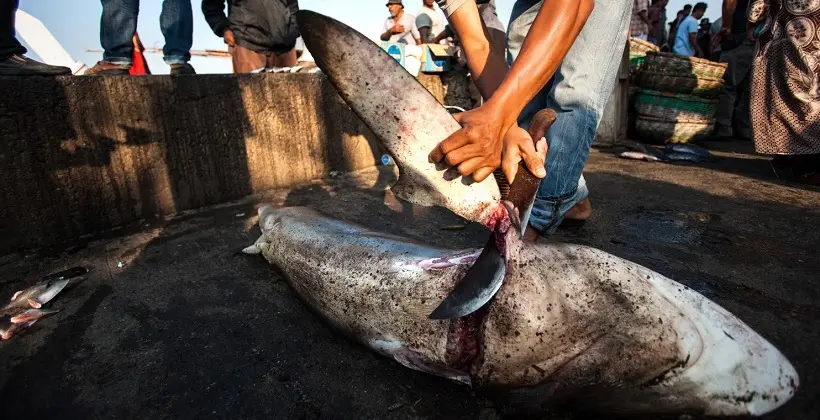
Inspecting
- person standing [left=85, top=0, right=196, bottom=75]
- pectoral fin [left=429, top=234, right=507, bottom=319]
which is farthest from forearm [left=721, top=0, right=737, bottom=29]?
person standing [left=85, top=0, right=196, bottom=75]

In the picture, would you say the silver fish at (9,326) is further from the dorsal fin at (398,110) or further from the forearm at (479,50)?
the forearm at (479,50)

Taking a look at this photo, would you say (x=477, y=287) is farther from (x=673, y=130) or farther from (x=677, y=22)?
(x=677, y=22)

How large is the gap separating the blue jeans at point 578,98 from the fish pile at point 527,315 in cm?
83

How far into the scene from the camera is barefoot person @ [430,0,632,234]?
5.30 feet

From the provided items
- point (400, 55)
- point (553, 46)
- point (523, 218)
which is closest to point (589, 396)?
point (523, 218)

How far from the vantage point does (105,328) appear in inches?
77.0

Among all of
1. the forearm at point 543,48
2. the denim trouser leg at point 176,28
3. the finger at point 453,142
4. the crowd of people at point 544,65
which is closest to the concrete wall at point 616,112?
the crowd of people at point 544,65

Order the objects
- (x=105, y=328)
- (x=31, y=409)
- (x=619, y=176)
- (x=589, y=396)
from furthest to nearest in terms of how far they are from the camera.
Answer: (x=619, y=176), (x=105, y=328), (x=31, y=409), (x=589, y=396)

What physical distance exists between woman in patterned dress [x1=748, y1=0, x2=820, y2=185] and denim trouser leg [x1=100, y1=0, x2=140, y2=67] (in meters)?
5.95

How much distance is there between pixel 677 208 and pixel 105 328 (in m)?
3.93

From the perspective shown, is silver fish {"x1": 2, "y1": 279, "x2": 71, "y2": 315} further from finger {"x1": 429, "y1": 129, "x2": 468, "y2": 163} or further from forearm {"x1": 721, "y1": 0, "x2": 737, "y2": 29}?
forearm {"x1": 721, "y1": 0, "x2": 737, "y2": 29}

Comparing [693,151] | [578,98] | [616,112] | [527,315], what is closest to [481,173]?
[527,315]

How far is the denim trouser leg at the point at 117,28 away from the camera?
3.60m

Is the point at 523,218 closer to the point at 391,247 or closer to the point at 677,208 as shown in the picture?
the point at 391,247
